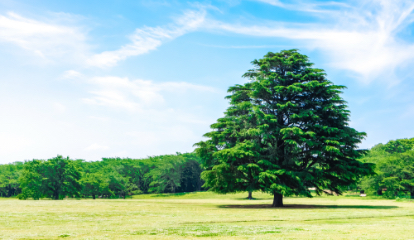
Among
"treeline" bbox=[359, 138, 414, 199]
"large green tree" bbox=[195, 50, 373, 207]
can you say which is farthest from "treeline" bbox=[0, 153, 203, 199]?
"treeline" bbox=[359, 138, 414, 199]

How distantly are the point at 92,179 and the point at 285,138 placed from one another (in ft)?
166

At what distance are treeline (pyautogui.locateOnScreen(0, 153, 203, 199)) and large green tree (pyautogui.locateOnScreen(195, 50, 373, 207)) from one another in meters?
39.7

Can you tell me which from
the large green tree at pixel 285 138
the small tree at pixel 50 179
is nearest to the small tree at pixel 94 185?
the small tree at pixel 50 179

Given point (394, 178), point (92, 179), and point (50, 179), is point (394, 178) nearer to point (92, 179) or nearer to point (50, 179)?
point (92, 179)

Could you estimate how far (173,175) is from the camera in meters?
95.8

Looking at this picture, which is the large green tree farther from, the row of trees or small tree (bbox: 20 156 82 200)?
small tree (bbox: 20 156 82 200)

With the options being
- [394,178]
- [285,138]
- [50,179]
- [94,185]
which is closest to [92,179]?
[94,185]

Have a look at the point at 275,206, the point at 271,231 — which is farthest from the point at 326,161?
the point at 271,231

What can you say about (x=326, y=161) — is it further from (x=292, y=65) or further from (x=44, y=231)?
(x=44, y=231)

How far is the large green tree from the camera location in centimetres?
3169

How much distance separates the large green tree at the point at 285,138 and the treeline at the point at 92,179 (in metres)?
39.7

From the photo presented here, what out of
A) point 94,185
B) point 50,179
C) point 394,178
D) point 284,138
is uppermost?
point 284,138

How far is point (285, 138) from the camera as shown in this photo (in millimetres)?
32938

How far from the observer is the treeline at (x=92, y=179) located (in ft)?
203
